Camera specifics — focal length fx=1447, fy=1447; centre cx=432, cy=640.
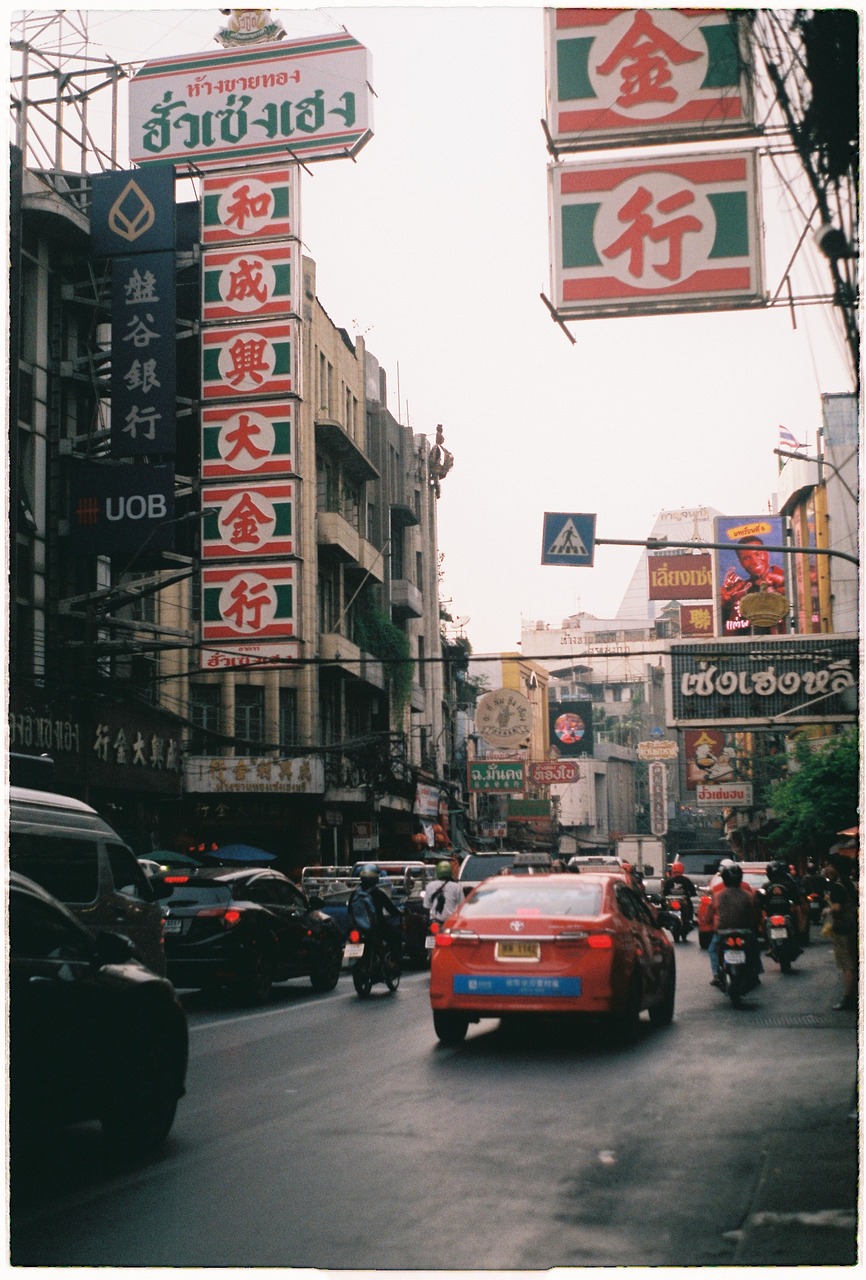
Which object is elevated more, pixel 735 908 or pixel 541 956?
pixel 541 956

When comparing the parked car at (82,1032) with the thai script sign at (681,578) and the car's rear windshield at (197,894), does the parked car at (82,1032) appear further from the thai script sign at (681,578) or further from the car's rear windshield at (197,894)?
the thai script sign at (681,578)

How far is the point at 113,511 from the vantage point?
2806cm

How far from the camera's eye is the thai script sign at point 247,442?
28344mm

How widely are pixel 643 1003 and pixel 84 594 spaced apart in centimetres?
1957

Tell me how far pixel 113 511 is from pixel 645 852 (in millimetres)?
42284

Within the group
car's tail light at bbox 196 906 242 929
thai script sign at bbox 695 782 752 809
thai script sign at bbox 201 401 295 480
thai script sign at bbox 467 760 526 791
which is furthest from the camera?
thai script sign at bbox 695 782 752 809

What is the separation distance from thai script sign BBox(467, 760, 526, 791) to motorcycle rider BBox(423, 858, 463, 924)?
3682 cm

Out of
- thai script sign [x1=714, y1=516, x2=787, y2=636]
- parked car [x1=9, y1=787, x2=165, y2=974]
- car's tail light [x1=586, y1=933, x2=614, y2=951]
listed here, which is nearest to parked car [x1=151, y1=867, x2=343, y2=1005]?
parked car [x1=9, y1=787, x2=165, y2=974]

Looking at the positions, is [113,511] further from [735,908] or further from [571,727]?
[571,727]

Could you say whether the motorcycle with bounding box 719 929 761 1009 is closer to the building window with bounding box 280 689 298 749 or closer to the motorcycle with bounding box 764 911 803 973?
the motorcycle with bounding box 764 911 803 973

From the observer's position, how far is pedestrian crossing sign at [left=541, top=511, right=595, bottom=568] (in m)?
16.2

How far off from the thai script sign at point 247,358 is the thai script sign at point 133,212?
2.03 m

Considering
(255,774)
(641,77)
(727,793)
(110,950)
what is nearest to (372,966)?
(110,950)

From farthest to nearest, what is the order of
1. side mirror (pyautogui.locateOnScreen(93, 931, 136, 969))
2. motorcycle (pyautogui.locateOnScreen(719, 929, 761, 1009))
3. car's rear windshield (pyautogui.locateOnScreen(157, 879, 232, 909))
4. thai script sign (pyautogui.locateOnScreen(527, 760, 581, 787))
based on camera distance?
thai script sign (pyautogui.locateOnScreen(527, 760, 581, 787)), car's rear windshield (pyautogui.locateOnScreen(157, 879, 232, 909)), motorcycle (pyautogui.locateOnScreen(719, 929, 761, 1009)), side mirror (pyautogui.locateOnScreen(93, 931, 136, 969))
